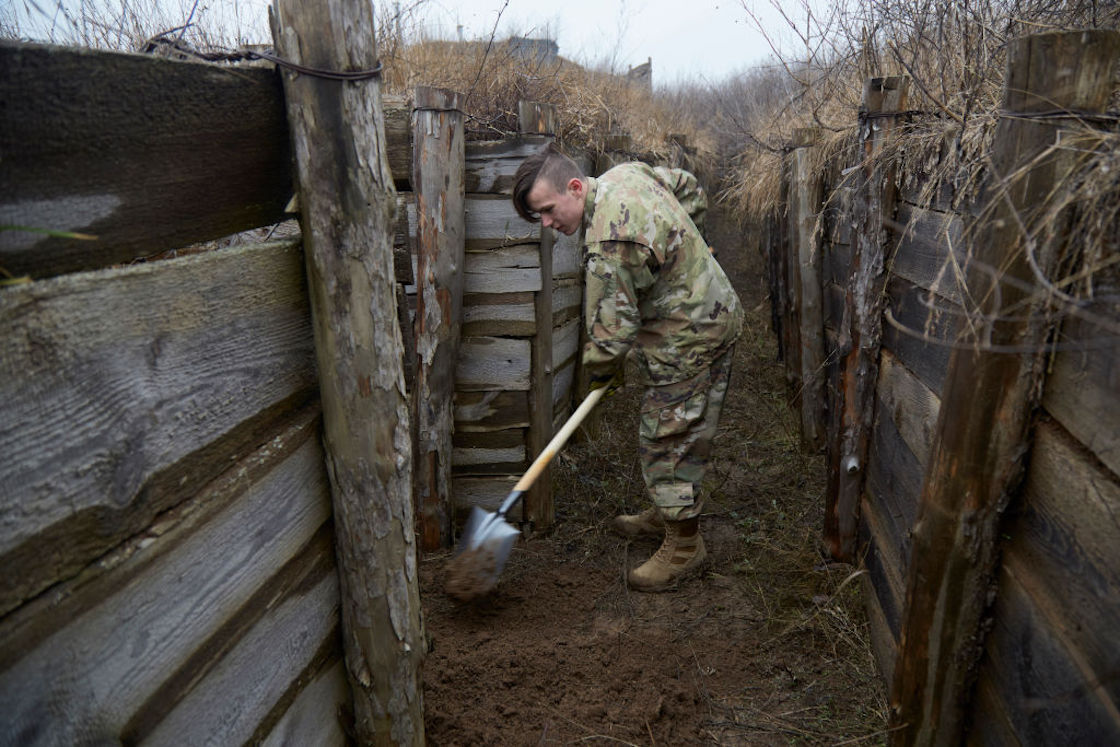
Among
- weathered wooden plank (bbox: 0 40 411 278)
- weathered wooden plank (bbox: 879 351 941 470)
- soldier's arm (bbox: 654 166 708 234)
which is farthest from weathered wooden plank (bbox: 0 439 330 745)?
soldier's arm (bbox: 654 166 708 234)

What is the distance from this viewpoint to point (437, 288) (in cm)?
380

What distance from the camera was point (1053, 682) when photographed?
1488 mm

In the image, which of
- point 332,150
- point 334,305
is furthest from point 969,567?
point 332,150

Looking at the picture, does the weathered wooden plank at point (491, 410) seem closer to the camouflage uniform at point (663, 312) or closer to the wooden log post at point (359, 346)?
the camouflage uniform at point (663, 312)

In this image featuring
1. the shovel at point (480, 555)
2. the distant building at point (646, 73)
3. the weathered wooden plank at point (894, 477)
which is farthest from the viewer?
the distant building at point (646, 73)

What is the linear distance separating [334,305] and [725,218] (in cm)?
1232

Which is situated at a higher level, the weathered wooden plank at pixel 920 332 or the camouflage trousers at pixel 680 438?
the weathered wooden plank at pixel 920 332

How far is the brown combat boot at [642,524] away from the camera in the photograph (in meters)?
4.48

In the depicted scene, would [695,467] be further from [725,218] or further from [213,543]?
[725,218]

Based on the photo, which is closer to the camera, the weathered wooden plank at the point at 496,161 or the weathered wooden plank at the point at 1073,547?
the weathered wooden plank at the point at 1073,547

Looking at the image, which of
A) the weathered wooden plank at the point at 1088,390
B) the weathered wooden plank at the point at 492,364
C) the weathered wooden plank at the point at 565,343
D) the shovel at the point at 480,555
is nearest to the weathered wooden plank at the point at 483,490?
the weathered wooden plank at the point at 492,364

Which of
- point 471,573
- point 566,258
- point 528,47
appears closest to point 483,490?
point 471,573

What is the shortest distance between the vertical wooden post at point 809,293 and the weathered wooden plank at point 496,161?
99.3 inches

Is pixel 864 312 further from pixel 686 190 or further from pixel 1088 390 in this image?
pixel 1088 390
